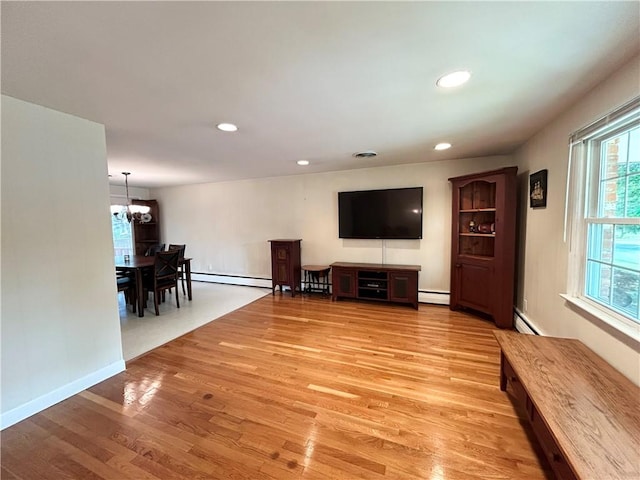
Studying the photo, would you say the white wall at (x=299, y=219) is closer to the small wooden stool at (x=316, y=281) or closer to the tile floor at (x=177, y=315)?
the small wooden stool at (x=316, y=281)

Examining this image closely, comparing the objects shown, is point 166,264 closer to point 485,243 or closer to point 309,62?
point 309,62

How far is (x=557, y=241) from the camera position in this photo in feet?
7.77

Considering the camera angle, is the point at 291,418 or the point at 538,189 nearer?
the point at 291,418

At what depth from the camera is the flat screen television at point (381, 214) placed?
4.27 metres

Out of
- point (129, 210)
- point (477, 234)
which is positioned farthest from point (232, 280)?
point (477, 234)

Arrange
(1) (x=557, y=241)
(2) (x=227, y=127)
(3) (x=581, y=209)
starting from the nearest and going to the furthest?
(3) (x=581, y=209) → (1) (x=557, y=241) → (2) (x=227, y=127)

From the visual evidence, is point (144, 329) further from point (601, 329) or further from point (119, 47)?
point (601, 329)

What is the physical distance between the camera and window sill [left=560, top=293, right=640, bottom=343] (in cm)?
148

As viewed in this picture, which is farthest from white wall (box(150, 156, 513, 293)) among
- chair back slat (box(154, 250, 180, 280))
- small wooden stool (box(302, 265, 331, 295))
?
chair back slat (box(154, 250, 180, 280))

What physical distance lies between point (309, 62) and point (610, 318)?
7.76 feet

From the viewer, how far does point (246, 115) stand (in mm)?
2207

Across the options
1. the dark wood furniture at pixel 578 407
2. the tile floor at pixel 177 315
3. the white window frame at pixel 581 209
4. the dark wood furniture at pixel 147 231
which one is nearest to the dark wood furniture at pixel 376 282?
the tile floor at pixel 177 315

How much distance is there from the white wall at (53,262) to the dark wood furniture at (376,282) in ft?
9.91

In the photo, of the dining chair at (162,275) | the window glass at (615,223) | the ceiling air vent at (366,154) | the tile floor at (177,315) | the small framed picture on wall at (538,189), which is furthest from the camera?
the dining chair at (162,275)
